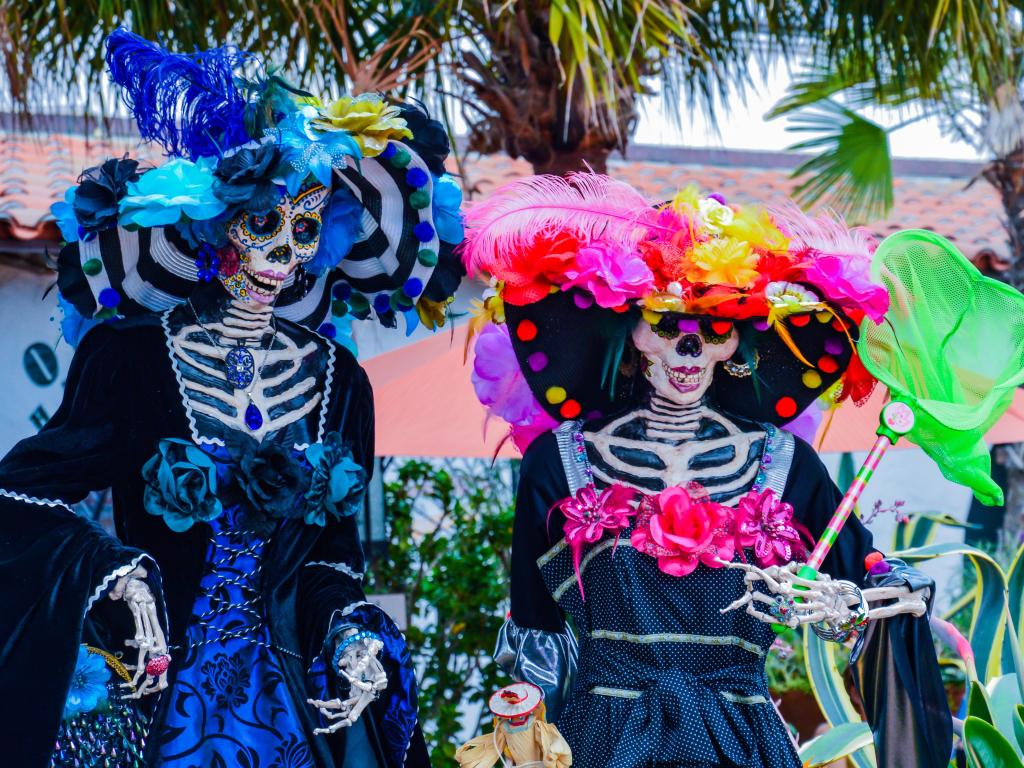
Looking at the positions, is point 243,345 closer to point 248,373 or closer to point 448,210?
point 248,373

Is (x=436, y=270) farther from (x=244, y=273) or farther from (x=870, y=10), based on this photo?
(x=870, y=10)

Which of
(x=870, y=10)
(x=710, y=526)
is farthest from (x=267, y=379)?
(x=870, y=10)

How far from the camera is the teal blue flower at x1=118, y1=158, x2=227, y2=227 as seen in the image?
122 inches

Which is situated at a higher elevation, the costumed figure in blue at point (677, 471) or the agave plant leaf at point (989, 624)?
the costumed figure in blue at point (677, 471)

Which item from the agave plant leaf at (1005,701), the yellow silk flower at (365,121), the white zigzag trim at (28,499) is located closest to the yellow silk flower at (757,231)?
the yellow silk flower at (365,121)

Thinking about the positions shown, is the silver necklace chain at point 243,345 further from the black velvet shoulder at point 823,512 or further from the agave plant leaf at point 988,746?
the agave plant leaf at point 988,746

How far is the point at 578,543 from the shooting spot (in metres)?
3.17

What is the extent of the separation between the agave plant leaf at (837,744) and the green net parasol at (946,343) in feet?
5.13

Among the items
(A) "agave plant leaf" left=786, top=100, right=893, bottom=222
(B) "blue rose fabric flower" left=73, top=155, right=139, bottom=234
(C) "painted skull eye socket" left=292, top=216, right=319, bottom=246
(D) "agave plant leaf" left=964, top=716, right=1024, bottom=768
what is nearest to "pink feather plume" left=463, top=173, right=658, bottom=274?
(C) "painted skull eye socket" left=292, top=216, right=319, bottom=246

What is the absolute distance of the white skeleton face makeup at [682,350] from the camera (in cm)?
327

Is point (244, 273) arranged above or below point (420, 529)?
above

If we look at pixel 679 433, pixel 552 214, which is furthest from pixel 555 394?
pixel 552 214

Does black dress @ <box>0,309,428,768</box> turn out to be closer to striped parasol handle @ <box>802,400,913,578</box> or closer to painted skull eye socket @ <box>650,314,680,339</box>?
painted skull eye socket @ <box>650,314,680,339</box>

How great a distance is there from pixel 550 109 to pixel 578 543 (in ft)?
10.9
